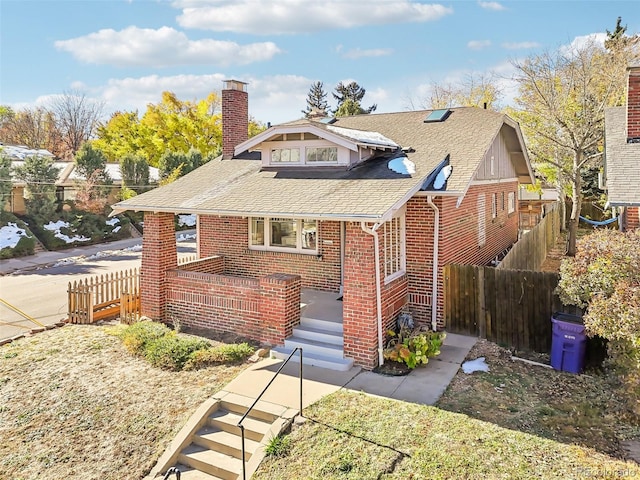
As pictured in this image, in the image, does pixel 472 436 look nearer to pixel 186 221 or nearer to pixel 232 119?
pixel 232 119

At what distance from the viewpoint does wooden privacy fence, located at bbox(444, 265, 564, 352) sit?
9727 mm

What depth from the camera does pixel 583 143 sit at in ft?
67.7

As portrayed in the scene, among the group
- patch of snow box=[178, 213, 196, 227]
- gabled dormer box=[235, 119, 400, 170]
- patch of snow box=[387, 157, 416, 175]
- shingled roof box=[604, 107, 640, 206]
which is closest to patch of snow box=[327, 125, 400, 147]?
gabled dormer box=[235, 119, 400, 170]

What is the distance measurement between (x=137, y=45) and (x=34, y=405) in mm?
11975

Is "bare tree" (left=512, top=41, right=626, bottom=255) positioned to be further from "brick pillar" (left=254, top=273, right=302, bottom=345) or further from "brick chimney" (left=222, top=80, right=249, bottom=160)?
"brick pillar" (left=254, top=273, right=302, bottom=345)

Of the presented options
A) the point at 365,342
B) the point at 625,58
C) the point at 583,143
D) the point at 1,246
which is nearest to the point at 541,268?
the point at 583,143

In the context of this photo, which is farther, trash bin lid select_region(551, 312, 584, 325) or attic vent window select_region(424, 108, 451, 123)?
attic vent window select_region(424, 108, 451, 123)

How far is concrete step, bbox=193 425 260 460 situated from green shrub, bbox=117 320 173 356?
3.41 metres

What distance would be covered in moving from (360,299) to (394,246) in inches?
88.9

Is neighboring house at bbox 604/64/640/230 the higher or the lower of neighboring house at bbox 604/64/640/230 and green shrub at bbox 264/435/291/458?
the higher

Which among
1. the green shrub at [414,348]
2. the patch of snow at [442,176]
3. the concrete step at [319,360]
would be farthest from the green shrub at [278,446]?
the patch of snow at [442,176]

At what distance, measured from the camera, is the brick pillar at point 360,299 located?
8961 millimetres

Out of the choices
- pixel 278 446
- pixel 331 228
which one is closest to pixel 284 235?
pixel 331 228

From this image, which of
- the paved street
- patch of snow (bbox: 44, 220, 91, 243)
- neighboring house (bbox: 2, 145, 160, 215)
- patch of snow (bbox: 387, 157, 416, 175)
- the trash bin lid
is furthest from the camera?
neighboring house (bbox: 2, 145, 160, 215)
